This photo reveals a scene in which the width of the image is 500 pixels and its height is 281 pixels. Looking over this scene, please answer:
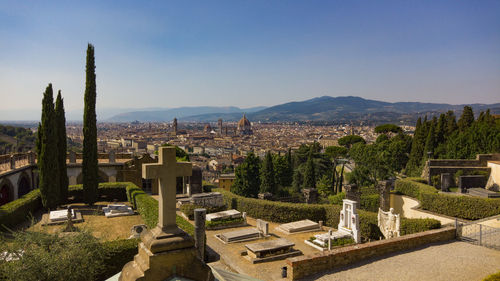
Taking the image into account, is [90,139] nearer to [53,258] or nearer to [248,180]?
[53,258]

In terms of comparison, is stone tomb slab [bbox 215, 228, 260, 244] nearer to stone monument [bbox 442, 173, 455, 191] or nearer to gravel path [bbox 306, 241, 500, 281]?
gravel path [bbox 306, 241, 500, 281]

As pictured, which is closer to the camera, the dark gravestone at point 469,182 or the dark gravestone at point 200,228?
the dark gravestone at point 200,228

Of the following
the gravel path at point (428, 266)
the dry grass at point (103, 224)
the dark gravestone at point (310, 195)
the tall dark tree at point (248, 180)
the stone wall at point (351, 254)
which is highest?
the stone wall at point (351, 254)

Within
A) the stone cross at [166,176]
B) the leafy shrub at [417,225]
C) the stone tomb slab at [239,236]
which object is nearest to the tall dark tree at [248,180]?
the stone tomb slab at [239,236]

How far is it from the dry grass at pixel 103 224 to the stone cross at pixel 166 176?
9598mm

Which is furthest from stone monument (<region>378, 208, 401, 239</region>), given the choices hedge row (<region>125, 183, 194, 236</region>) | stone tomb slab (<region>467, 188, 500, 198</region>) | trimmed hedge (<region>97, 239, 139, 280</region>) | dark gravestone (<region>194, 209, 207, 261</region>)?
trimmed hedge (<region>97, 239, 139, 280</region>)

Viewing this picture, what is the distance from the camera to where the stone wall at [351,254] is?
7.95 m

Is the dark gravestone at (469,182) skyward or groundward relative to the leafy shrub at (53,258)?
groundward

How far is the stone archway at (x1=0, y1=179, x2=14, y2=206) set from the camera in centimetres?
1669

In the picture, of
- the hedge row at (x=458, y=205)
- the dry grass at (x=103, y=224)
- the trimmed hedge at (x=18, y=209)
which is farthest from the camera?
the hedge row at (x=458, y=205)

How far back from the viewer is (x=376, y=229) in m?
12.6

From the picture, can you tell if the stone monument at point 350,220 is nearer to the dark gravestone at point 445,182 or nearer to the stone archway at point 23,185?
the dark gravestone at point 445,182

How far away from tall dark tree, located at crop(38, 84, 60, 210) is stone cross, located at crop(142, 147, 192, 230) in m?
14.8

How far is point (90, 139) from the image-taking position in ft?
58.1
